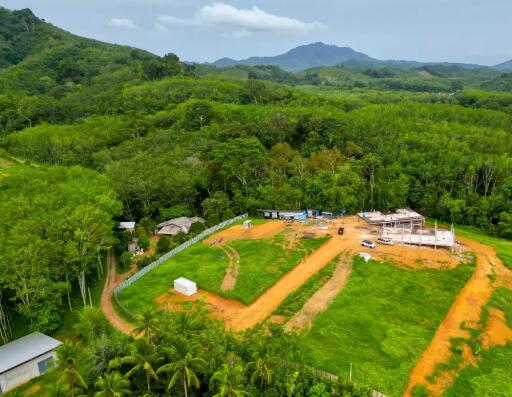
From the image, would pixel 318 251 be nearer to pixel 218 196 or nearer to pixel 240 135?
pixel 218 196

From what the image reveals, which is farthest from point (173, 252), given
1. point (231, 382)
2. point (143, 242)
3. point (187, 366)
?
point (231, 382)

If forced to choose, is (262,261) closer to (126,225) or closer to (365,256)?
(365,256)

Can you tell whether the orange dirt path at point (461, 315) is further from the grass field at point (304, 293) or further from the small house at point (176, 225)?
the small house at point (176, 225)

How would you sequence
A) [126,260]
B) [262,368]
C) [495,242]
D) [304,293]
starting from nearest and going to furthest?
1. [262,368]
2. [304,293]
3. [126,260]
4. [495,242]

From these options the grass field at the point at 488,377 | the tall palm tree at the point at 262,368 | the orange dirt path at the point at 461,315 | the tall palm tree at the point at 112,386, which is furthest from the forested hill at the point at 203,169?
the grass field at the point at 488,377

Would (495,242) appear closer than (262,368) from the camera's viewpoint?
No

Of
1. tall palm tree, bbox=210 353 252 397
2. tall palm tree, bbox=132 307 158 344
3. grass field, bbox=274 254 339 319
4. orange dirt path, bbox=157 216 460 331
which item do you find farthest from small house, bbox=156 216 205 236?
tall palm tree, bbox=210 353 252 397
